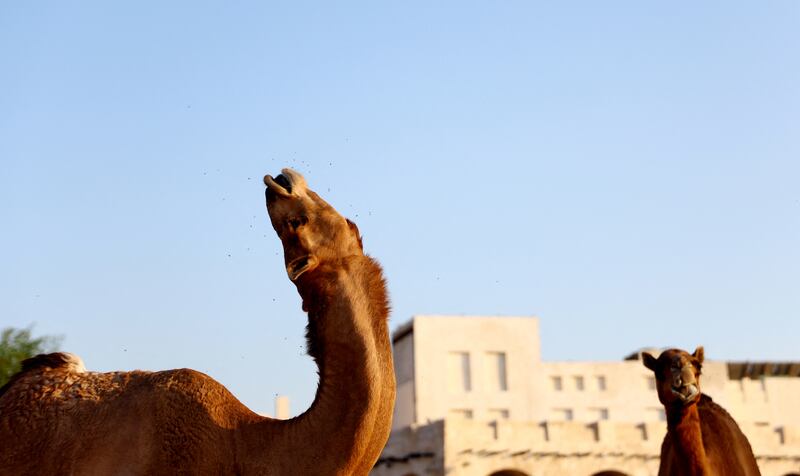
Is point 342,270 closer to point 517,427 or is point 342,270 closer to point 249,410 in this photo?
point 249,410

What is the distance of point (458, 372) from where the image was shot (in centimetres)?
6662

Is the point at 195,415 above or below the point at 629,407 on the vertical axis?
below

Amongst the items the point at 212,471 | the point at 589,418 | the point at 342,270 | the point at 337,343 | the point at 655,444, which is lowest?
the point at 212,471

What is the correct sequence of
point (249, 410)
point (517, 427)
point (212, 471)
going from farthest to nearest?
point (517, 427) → point (249, 410) → point (212, 471)

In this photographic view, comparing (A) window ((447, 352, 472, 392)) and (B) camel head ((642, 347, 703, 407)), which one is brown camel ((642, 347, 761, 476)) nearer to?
(B) camel head ((642, 347, 703, 407))

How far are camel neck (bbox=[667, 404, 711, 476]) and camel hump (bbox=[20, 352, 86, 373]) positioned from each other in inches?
283

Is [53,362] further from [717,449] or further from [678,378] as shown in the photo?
[717,449]

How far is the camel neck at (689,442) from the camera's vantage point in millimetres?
10938

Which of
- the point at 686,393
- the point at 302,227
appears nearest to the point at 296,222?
the point at 302,227

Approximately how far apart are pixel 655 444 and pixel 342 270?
45.0m

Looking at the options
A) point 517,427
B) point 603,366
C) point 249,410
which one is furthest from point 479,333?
point 249,410

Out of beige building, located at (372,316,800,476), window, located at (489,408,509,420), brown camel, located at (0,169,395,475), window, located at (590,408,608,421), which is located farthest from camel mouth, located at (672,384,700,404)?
window, located at (590,408,608,421)

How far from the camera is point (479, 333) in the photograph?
66.9 meters

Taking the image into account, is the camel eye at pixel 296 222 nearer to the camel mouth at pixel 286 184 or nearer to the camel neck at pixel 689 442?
the camel mouth at pixel 286 184
